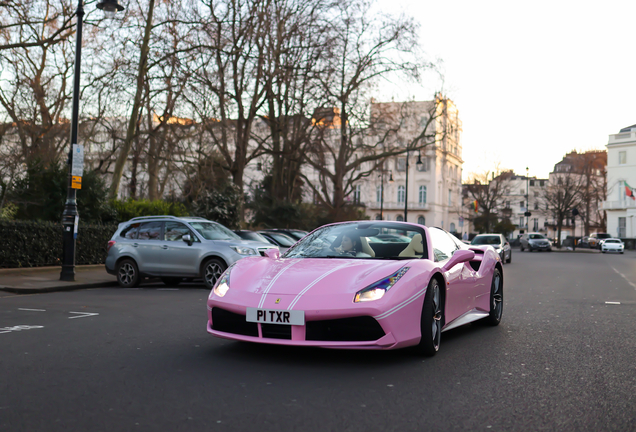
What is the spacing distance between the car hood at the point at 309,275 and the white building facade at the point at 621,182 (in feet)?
270

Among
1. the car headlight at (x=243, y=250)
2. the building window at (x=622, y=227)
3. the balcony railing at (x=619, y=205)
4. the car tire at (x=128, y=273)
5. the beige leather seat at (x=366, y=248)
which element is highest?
the balcony railing at (x=619, y=205)

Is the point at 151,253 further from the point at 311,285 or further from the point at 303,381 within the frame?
the point at 303,381

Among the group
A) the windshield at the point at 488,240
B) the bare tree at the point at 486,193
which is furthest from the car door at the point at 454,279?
the bare tree at the point at 486,193

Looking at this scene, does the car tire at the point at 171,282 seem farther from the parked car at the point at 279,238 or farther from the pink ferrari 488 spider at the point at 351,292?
the pink ferrari 488 spider at the point at 351,292

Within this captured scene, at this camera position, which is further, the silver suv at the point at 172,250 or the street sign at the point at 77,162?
the street sign at the point at 77,162

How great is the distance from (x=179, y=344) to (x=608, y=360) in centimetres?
422

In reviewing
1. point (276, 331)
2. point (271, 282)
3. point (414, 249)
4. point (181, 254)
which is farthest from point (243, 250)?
point (276, 331)

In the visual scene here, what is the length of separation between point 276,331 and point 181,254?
972cm

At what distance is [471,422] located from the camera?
4.12 m

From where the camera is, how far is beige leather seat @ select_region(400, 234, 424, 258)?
22.8 feet

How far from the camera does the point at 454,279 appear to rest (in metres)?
7.13

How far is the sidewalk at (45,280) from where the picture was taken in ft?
44.7

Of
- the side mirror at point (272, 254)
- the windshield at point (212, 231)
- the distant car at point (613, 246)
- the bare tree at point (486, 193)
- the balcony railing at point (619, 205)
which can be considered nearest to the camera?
the side mirror at point (272, 254)

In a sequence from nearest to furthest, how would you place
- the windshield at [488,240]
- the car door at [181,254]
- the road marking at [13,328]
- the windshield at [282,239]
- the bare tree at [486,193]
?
the road marking at [13,328]
the car door at [181,254]
the windshield at [282,239]
the windshield at [488,240]
the bare tree at [486,193]
